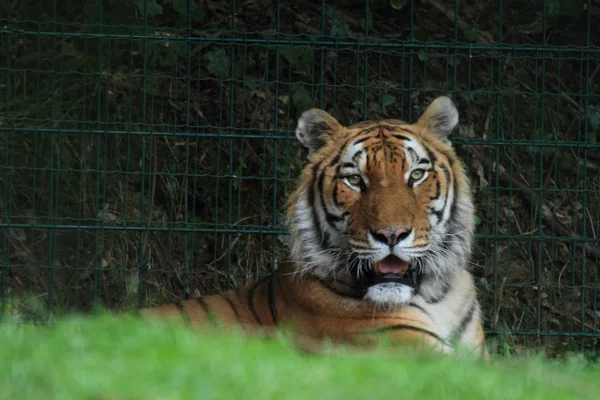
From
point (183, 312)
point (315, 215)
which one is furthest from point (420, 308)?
point (183, 312)

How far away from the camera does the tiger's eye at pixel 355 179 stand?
507 cm

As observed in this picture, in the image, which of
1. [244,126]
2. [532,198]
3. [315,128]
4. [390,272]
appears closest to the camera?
[390,272]

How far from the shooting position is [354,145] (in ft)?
16.9

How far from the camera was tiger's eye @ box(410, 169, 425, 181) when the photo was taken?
5.08 metres

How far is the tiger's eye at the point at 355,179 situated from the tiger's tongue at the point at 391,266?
0.40 meters

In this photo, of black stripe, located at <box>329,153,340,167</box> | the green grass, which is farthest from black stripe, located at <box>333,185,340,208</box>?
the green grass

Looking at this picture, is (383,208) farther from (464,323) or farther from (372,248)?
(464,323)

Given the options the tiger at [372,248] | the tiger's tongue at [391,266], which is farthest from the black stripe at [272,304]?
the tiger's tongue at [391,266]

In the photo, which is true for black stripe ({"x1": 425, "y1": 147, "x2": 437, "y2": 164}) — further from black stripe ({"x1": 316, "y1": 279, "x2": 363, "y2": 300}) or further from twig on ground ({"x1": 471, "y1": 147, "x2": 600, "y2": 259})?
twig on ground ({"x1": 471, "y1": 147, "x2": 600, "y2": 259})

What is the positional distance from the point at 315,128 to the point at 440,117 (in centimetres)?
62

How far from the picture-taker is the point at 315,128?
5344 millimetres

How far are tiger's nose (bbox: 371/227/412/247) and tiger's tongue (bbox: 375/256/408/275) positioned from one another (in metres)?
0.11

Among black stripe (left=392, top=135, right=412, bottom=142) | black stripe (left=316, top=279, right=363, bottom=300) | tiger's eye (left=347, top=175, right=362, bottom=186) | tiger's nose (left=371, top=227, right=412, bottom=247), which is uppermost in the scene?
black stripe (left=392, top=135, right=412, bottom=142)

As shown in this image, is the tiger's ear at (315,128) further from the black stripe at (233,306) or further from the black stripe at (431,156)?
the black stripe at (233,306)
